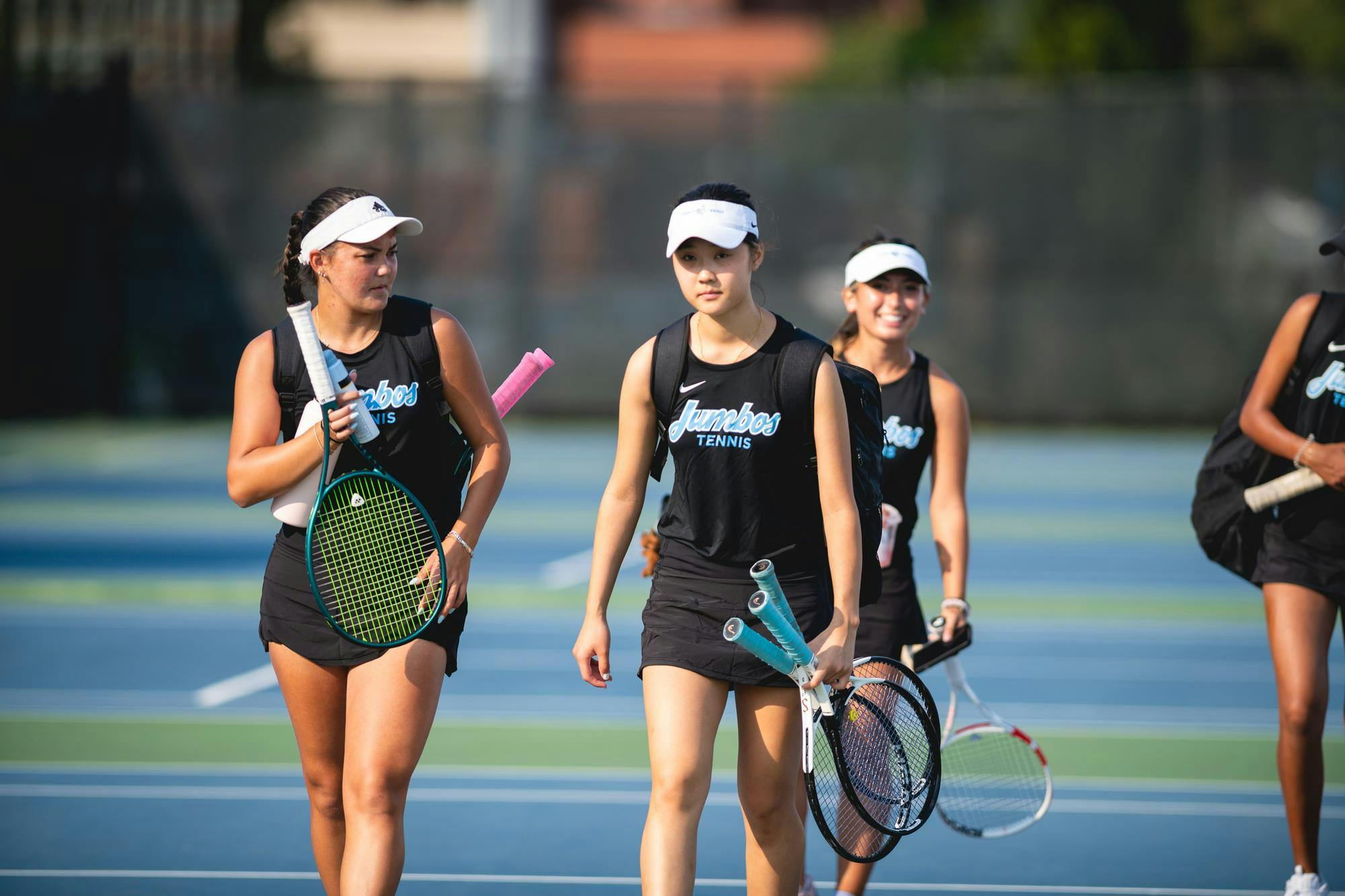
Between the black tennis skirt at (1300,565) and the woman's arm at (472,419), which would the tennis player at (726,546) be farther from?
the black tennis skirt at (1300,565)

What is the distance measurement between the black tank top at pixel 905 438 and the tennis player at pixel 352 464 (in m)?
1.37

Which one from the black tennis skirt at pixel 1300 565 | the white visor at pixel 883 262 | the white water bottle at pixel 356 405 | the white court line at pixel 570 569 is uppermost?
the white visor at pixel 883 262

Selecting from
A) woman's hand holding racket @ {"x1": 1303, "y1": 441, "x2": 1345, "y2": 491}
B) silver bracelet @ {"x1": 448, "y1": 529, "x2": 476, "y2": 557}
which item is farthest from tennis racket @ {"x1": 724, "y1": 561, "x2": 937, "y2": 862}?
woman's hand holding racket @ {"x1": 1303, "y1": 441, "x2": 1345, "y2": 491}

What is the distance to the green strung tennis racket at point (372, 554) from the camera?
4062mm

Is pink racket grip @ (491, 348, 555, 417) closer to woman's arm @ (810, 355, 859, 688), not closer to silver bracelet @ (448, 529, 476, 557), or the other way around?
silver bracelet @ (448, 529, 476, 557)

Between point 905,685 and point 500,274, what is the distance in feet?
57.7

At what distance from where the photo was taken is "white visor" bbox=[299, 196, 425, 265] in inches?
162

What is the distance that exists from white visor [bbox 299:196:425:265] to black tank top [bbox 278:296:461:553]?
9.6 inches

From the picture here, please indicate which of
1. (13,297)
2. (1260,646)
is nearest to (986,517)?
(1260,646)

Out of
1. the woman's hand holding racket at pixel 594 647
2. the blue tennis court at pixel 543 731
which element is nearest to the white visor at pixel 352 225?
the woman's hand holding racket at pixel 594 647

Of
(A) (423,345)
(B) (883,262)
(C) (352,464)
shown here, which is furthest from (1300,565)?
(C) (352,464)

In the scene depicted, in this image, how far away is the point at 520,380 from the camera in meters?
4.54

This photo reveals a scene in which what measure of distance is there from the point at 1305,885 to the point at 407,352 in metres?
2.85

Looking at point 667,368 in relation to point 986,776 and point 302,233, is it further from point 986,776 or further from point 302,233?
point 986,776
